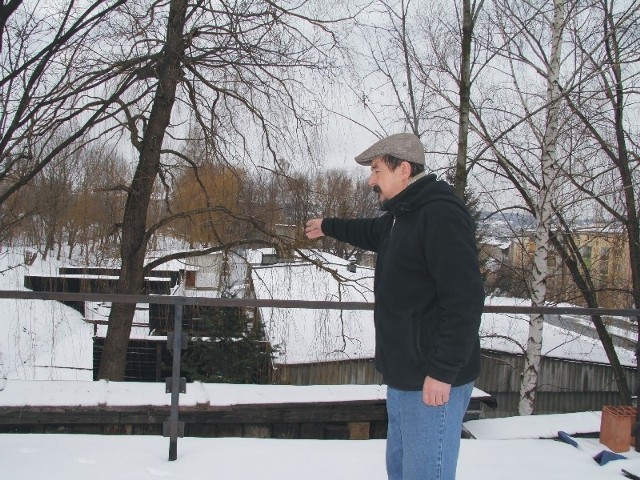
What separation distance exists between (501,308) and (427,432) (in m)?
1.89

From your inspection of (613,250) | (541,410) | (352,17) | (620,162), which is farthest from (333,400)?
(541,410)

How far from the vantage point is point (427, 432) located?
1.72 metres

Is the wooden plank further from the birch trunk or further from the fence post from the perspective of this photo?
the birch trunk

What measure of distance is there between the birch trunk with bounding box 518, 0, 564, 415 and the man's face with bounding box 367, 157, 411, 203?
22.5 feet

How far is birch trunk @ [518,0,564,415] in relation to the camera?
802 cm

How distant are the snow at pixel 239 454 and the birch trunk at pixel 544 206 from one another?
4.59 metres

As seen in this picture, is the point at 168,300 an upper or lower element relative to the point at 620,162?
lower

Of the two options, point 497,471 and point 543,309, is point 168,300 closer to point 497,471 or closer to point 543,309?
point 497,471

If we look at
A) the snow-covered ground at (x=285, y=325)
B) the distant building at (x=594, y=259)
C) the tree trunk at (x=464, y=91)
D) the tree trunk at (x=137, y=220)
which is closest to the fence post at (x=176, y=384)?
the snow-covered ground at (x=285, y=325)

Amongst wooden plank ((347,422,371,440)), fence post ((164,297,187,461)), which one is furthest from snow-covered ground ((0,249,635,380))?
fence post ((164,297,187,461))

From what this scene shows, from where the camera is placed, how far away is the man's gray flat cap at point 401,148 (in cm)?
182

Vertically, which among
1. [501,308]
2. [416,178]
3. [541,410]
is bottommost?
[541,410]

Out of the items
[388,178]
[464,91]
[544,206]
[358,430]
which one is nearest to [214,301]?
[388,178]

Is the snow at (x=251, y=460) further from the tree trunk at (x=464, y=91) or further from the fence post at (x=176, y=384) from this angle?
the tree trunk at (x=464, y=91)
